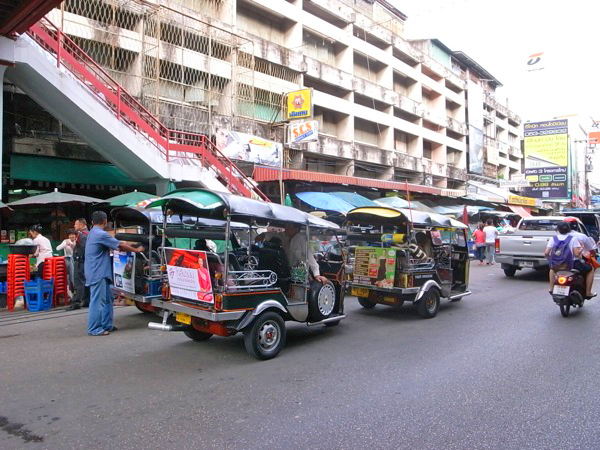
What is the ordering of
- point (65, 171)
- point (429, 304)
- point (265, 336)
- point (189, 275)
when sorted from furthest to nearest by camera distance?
1. point (65, 171)
2. point (429, 304)
3. point (265, 336)
4. point (189, 275)

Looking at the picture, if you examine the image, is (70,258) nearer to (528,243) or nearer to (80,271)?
(80,271)

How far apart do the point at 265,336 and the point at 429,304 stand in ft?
12.9

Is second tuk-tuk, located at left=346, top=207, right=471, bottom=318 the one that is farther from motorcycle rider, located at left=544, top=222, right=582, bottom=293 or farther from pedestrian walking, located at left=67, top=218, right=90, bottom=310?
pedestrian walking, located at left=67, top=218, right=90, bottom=310

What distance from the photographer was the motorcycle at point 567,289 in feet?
25.8

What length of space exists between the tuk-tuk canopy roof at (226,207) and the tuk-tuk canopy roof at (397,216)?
187 centimetres

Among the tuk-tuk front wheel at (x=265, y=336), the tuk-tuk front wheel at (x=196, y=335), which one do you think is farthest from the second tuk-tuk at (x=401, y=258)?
the tuk-tuk front wheel at (x=196, y=335)

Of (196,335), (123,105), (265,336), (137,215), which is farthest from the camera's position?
(123,105)

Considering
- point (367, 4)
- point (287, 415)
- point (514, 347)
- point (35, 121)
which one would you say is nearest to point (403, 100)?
point (367, 4)

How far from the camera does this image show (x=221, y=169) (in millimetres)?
14906

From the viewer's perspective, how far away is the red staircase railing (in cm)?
1184

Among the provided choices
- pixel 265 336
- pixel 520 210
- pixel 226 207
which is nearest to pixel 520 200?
pixel 520 210

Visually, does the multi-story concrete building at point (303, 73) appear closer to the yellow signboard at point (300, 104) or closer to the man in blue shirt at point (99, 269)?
the yellow signboard at point (300, 104)

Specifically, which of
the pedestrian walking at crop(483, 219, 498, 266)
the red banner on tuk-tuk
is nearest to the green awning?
the red banner on tuk-tuk

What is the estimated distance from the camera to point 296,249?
22.4ft
